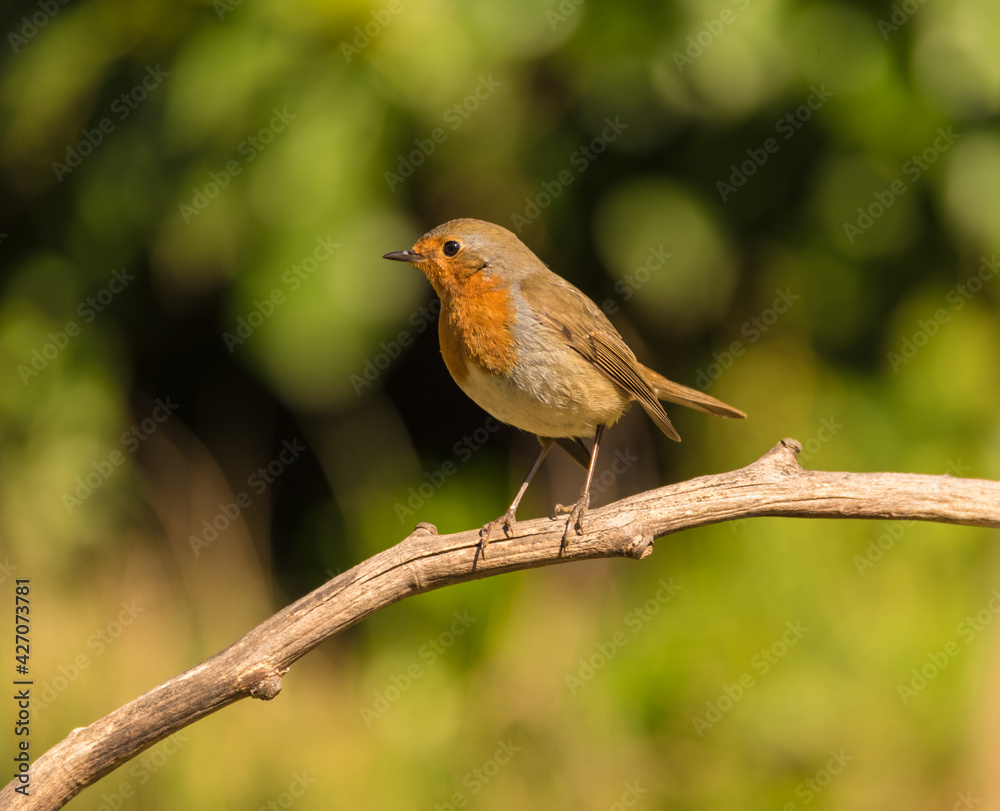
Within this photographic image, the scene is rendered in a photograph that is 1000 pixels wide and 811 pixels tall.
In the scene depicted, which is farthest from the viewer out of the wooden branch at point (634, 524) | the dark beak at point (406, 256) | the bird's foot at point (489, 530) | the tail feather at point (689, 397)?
the tail feather at point (689, 397)

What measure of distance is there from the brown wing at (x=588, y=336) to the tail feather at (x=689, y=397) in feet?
0.20

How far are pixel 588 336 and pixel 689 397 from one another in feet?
1.45

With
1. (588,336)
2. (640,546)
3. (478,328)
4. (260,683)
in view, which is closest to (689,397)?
(588,336)

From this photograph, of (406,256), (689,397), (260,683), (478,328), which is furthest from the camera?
(689,397)

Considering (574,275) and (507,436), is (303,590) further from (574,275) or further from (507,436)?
(574,275)

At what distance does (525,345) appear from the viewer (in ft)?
10.5

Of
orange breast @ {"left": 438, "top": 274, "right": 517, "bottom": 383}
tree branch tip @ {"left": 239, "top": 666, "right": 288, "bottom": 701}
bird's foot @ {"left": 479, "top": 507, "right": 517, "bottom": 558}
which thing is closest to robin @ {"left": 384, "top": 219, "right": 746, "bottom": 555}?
orange breast @ {"left": 438, "top": 274, "right": 517, "bottom": 383}

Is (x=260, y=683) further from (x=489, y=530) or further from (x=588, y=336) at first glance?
(x=588, y=336)

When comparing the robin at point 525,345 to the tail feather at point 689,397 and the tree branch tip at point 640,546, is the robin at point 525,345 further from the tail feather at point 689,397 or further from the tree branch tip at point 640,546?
the tree branch tip at point 640,546

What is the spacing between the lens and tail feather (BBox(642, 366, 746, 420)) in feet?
11.4

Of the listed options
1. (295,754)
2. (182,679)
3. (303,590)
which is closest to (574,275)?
(303,590)

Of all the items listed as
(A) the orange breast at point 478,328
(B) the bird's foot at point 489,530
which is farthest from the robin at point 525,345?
(B) the bird's foot at point 489,530

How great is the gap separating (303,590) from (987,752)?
10.4 feet

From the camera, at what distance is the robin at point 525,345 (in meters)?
3.18
